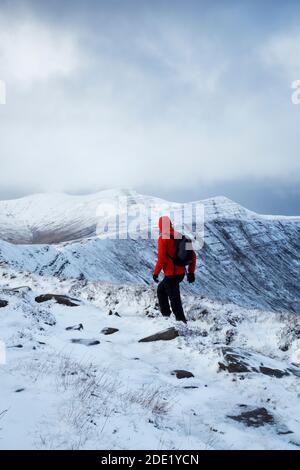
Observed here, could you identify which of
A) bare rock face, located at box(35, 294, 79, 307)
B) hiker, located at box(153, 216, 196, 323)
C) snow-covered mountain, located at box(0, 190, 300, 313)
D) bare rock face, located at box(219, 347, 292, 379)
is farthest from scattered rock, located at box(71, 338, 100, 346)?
snow-covered mountain, located at box(0, 190, 300, 313)

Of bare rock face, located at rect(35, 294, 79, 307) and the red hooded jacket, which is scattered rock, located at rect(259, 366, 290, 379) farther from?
bare rock face, located at rect(35, 294, 79, 307)

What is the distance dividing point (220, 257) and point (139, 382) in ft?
355

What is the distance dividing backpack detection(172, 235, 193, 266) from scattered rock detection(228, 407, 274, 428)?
5.71 m

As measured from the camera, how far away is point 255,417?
6.18m

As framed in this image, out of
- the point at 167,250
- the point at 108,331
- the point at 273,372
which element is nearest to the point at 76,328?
the point at 108,331

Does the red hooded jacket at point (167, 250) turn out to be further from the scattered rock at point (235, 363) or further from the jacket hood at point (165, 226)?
the scattered rock at point (235, 363)

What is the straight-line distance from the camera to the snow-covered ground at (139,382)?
4.82 metres

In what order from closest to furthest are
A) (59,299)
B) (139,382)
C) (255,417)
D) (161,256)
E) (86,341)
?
(255,417) < (139,382) < (86,341) < (161,256) < (59,299)

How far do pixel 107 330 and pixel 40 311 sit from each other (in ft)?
6.78

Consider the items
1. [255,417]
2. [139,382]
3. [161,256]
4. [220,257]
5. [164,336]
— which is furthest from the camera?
[220,257]

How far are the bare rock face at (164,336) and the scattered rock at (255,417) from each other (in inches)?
152

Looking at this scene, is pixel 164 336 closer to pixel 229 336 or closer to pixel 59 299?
pixel 229 336

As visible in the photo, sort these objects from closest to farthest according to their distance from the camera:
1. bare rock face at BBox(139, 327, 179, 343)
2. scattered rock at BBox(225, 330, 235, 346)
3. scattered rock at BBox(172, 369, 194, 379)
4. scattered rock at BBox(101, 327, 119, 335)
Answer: scattered rock at BBox(172, 369, 194, 379) < bare rock face at BBox(139, 327, 179, 343) < scattered rock at BBox(225, 330, 235, 346) < scattered rock at BBox(101, 327, 119, 335)

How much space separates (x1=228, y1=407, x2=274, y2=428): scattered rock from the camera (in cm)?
600
